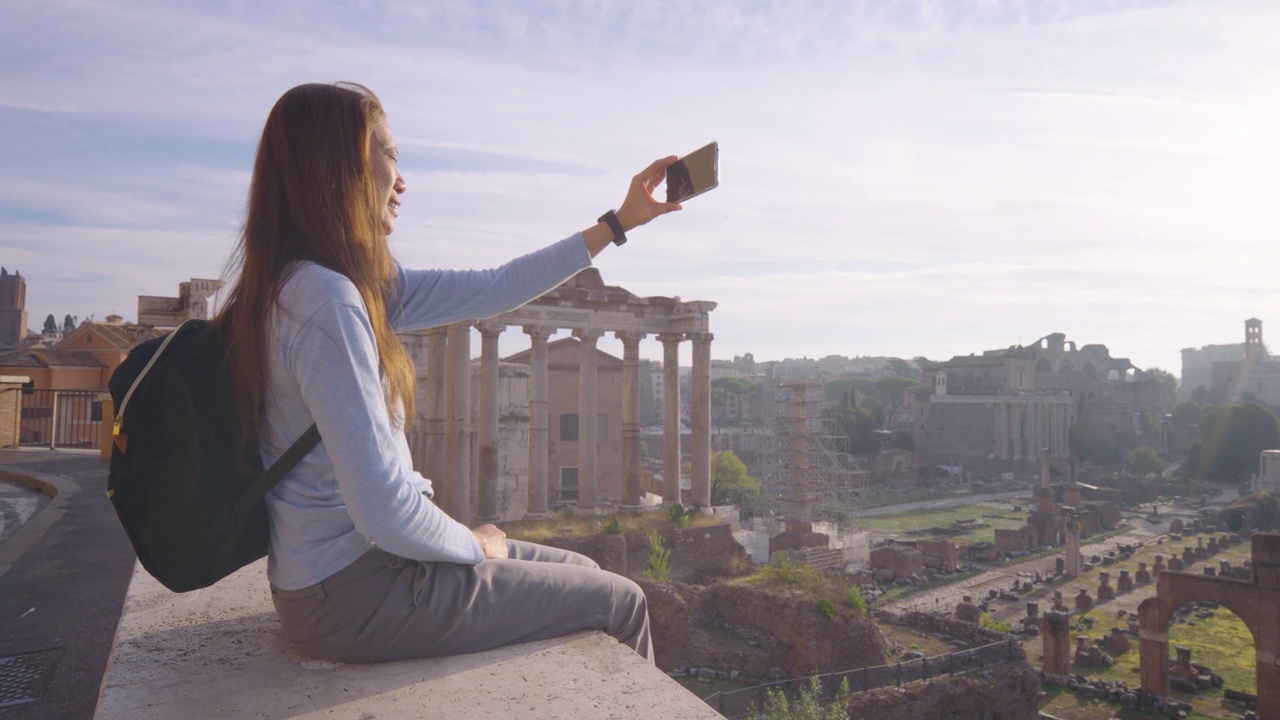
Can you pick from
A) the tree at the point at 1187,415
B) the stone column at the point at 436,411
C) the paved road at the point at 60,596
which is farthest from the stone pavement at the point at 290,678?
the tree at the point at 1187,415

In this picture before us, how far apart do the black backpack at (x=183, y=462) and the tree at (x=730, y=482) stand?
127 ft

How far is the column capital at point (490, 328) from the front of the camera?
15702 millimetres

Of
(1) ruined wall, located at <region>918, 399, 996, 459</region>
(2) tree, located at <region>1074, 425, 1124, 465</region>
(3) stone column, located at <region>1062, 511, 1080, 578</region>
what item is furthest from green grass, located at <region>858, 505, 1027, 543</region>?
(2) tree, located at <region>1074, 425, 1124, 465</region>

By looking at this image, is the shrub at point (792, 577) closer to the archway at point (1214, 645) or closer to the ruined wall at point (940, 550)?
the archway at point (1214, 645)

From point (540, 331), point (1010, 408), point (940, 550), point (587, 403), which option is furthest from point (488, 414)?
point (1010, 408)

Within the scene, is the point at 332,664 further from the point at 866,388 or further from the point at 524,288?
the point at 866,388

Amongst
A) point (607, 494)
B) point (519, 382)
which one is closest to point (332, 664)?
point (519, 382)

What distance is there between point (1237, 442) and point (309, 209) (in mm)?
69429

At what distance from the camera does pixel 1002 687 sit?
14.7 m

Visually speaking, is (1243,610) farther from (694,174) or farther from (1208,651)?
(694,174)

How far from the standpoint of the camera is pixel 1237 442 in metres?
56.4

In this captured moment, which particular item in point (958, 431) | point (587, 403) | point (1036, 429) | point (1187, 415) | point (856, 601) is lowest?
point (856, 601)

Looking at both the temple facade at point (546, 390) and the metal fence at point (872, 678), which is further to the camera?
the temple facade at point (546, 390)

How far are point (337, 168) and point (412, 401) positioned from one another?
25.8 inches
